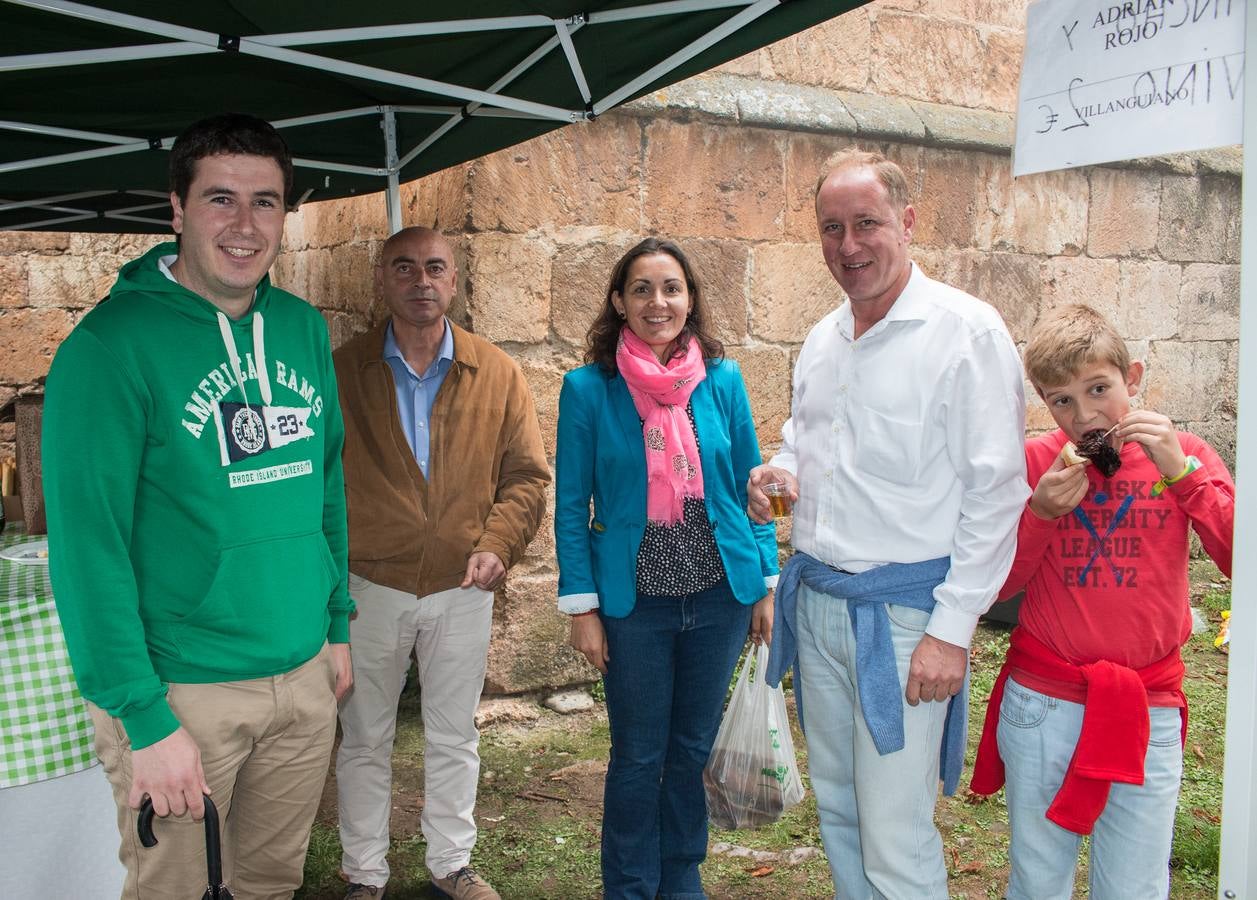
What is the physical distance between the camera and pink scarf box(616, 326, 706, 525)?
2943 mm

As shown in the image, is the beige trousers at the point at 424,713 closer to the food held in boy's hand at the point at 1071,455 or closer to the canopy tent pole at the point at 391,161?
the canopy tent pole at the point at 391,161

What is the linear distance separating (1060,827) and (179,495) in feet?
6.72

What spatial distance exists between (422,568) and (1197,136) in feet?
7.81

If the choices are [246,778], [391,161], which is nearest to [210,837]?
A: [246,778]

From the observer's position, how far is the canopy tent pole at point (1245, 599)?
1.66 m

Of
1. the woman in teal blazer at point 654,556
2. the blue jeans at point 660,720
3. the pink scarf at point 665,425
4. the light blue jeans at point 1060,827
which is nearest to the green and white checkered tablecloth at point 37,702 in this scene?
the woman in teal blazer at point 654,556

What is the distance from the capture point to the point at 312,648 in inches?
89.9

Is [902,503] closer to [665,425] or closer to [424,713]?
[665,425]

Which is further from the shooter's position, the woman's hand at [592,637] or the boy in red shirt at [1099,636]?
the woman's hand at [592,637]

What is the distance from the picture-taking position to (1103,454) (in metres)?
2.25

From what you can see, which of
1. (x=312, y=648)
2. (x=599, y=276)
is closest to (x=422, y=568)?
(x=312, y=648)

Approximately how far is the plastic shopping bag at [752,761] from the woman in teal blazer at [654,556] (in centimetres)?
9

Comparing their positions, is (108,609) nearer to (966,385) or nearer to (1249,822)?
(966,385)

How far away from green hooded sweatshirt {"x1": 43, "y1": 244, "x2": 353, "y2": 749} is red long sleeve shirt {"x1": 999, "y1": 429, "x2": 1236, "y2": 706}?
1668 mm
